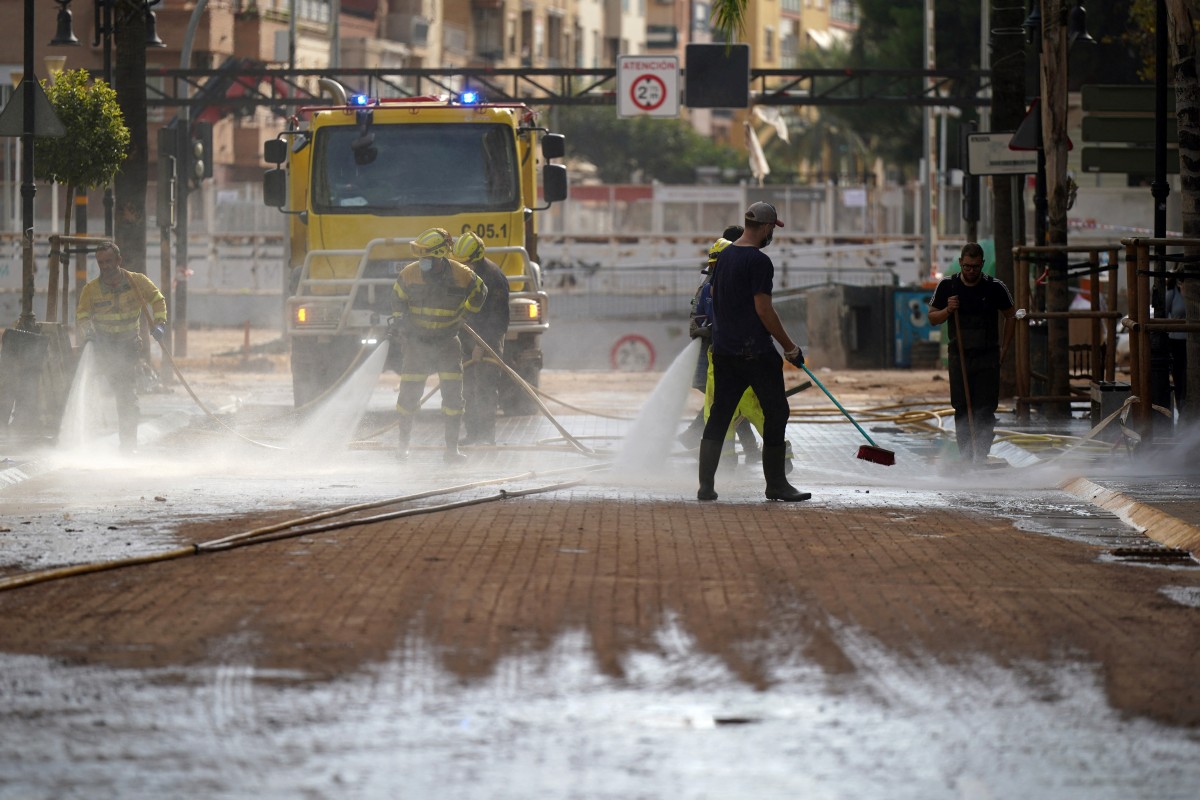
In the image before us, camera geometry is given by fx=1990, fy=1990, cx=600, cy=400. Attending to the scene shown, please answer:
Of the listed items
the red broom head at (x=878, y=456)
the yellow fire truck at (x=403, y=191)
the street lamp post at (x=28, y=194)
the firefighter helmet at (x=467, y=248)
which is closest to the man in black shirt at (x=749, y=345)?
the red broom head at (x=878, y=456)

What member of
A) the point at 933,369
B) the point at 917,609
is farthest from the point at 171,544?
the point at 933,369

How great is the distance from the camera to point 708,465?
452 inches

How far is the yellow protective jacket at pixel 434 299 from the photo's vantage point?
14.3 meters

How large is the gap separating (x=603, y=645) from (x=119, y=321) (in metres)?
8.63

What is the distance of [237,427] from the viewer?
17.7 metres

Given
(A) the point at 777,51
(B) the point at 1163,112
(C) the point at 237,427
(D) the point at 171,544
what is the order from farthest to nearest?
1. (A) the point at 777,51
2. (C) the point at 237,427
3. (B) the point at 1163,112
4. (D) the point at 171,544

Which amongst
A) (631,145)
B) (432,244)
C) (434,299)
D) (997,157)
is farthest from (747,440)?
(631,145)

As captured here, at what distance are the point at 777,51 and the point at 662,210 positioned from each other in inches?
2249

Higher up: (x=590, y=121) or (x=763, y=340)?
(x=590, y=121)

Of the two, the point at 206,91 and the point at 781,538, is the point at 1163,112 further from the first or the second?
the point at 206,91

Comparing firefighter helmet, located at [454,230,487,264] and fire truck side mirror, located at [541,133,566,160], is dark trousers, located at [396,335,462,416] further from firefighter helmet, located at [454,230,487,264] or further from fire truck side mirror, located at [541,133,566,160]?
fire truck side mirror, located at [541,133,566,160]

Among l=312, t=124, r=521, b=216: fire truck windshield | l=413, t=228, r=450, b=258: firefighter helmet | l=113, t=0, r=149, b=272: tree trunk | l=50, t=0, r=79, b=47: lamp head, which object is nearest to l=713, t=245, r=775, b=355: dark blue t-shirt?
l=413, t=228, r=450, b=258: firefighter helmet

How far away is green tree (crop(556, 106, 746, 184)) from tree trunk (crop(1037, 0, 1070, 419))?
6001 centimetres

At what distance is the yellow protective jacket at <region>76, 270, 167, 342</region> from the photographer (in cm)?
1441
